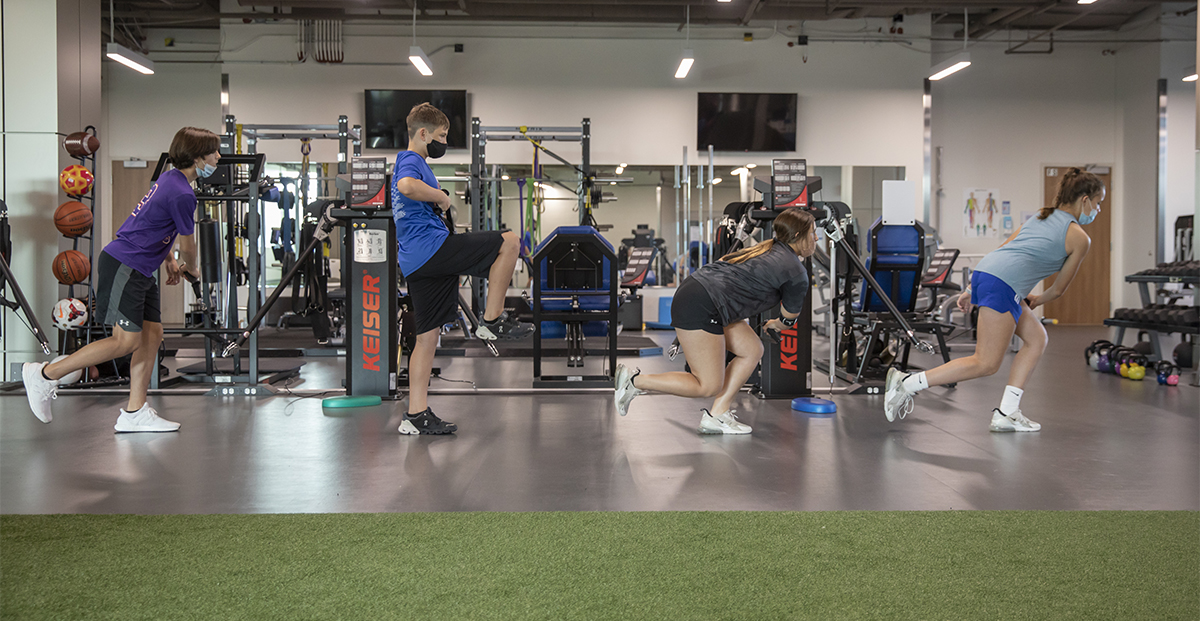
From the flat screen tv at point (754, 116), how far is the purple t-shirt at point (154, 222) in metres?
8.84

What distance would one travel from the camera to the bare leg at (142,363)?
13.4 ft

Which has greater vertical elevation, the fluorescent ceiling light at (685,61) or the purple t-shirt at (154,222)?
the fluorescent ceiling light at (685,61)

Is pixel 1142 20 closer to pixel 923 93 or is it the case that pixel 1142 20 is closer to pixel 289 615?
pixel 923 93

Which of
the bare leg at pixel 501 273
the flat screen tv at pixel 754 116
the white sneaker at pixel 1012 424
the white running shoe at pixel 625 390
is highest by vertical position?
the flat screen tv at pixel 754 116

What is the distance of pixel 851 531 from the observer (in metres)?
2.57

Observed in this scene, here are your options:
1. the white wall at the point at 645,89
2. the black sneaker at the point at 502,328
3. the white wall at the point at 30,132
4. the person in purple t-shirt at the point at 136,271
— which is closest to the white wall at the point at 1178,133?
the white wall at the point at 645,89

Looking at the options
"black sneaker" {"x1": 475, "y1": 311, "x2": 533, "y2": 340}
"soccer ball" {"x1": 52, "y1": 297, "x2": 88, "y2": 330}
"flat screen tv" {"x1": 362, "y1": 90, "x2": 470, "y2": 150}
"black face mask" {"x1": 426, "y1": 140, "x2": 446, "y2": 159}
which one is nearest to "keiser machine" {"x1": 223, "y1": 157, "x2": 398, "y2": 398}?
"black face mask" {"x1": 426, "y1": 140, "x2": 446, "y2": 159}

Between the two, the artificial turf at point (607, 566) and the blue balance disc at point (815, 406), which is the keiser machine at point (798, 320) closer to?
the blue balance disc at point (815, 406)

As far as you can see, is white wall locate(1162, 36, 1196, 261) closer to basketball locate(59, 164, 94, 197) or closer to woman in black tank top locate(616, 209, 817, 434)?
woman in black tank top locate(616, 209, 817, 434)

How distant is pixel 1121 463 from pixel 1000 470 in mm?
629

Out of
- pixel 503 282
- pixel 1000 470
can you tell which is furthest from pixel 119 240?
pixel 1000 470

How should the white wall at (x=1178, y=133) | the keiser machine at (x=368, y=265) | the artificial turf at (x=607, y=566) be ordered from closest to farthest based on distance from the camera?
the artificial turf at (x=607, y=566) < the keiser machine at (x=368, y=265) < the white wall at (x=1178, y=133)

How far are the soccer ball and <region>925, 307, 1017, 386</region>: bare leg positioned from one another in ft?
18.6

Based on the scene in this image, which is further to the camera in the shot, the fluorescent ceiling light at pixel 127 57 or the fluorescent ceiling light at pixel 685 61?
the fluorescent ceiling light at pixel 685 61
